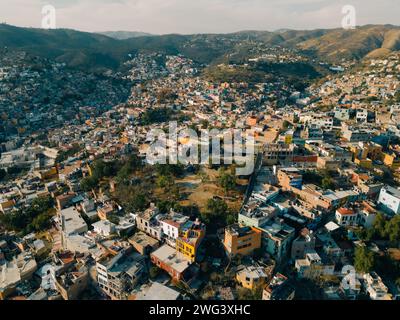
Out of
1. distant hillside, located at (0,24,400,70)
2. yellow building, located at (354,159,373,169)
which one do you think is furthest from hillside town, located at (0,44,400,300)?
distant hillside, located at (0,24,400,70)

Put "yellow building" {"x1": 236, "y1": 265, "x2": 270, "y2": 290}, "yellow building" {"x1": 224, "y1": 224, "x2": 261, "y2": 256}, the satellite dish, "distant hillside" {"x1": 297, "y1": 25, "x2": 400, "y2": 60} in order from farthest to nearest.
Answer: "distant hillside" {"x1": 297, "y1": 25, "x2": 400, "y2": 60} → "yellow building" {"x1": 224, "y1": 224, "x2": 261, "y2": 256} → the satellite dish → "yellow building" {"x1": 236, "y1": 265, "x2": 270, "y2": 290}

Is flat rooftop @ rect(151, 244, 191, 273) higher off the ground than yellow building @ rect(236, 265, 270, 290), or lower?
higher

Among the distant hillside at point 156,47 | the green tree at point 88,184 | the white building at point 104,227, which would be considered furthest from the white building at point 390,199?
the distant hillside at point 156,47

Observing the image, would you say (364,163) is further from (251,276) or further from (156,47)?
(156,47)

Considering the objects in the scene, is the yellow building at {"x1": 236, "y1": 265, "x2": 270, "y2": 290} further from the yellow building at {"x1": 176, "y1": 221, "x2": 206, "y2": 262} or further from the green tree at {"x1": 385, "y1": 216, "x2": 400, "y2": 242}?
the green tree at {"x1": 385, "y1": 216, "x2": 400, "y2": 242}

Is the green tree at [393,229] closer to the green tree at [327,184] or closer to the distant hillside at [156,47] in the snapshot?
the green tree at [327,184]

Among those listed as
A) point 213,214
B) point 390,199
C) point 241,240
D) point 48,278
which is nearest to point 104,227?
point 48,278
